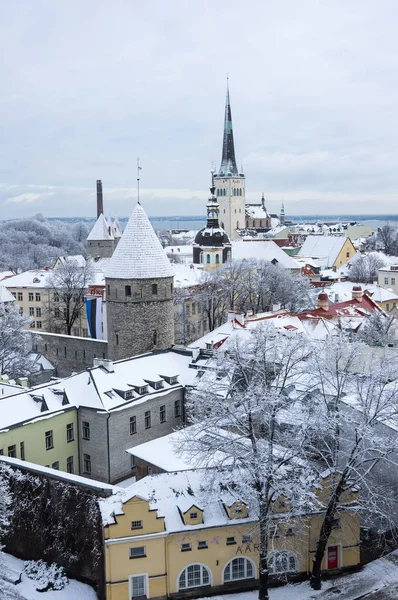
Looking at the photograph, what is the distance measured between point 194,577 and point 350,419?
7.07 m

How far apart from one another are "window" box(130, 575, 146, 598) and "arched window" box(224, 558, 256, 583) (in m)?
2.67

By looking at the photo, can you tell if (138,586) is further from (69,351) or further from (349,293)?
(349,293)

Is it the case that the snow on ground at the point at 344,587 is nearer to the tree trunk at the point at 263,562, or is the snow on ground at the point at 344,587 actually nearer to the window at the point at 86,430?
the tree trunk at the point at 263,562

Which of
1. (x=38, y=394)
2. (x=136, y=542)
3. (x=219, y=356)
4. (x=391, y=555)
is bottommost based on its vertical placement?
(x=391, y=555)

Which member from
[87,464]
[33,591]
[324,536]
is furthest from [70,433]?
[324,536]

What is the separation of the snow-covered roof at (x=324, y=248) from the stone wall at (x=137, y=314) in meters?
63.9

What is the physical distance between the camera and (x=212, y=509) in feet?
71.6

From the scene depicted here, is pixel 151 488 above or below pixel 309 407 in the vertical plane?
below

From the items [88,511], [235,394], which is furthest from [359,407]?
[88,511]

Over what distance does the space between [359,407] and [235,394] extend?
14.6 ft

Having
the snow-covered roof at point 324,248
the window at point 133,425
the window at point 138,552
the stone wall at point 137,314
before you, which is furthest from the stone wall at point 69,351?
the snow-covered roof at point 324,248

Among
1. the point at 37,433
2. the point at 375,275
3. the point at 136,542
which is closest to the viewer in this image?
the point at 136,542

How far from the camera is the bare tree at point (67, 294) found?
57844mm

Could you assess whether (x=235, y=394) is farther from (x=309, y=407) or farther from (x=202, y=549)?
(x=202, y=549)
